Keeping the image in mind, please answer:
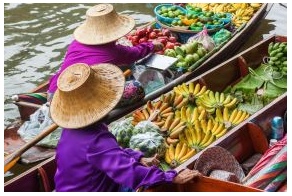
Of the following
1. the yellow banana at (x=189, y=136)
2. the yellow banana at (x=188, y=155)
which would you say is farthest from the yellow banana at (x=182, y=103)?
the yellow banana at (x=188, y=155)

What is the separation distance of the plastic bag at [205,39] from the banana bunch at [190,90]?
3.65 ft

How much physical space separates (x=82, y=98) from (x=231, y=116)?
200 cm

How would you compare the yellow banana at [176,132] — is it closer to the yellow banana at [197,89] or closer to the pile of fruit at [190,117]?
the pile of fruit at [190,117]

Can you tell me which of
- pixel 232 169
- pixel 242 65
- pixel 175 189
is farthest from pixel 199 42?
pixel 175 189

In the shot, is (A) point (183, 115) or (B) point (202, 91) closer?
(A) point (183, 115)

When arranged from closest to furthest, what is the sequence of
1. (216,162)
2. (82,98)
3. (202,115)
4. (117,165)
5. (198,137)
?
1. (117,165)
2. (82,98)
3. (216,162)
4. (198,137)
5. (202,115)

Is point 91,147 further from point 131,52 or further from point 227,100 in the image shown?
point 131,52

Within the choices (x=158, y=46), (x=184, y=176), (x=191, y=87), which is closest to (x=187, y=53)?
(x=158, y=46)

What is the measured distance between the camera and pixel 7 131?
503 cm

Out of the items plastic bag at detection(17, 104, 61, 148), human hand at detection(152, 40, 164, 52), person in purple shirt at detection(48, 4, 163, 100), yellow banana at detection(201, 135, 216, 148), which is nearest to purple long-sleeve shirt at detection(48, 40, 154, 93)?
person in purple shirt at detection(48, 4, 163, 100)

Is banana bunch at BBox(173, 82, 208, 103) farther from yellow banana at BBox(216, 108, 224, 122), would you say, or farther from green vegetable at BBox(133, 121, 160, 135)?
green vegetable at BBox(133, 121, 160, 135)

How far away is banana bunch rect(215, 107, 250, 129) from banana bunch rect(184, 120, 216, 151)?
329 millimetres

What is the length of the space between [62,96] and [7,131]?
205 centimetres

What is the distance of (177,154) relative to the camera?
13.7ft
